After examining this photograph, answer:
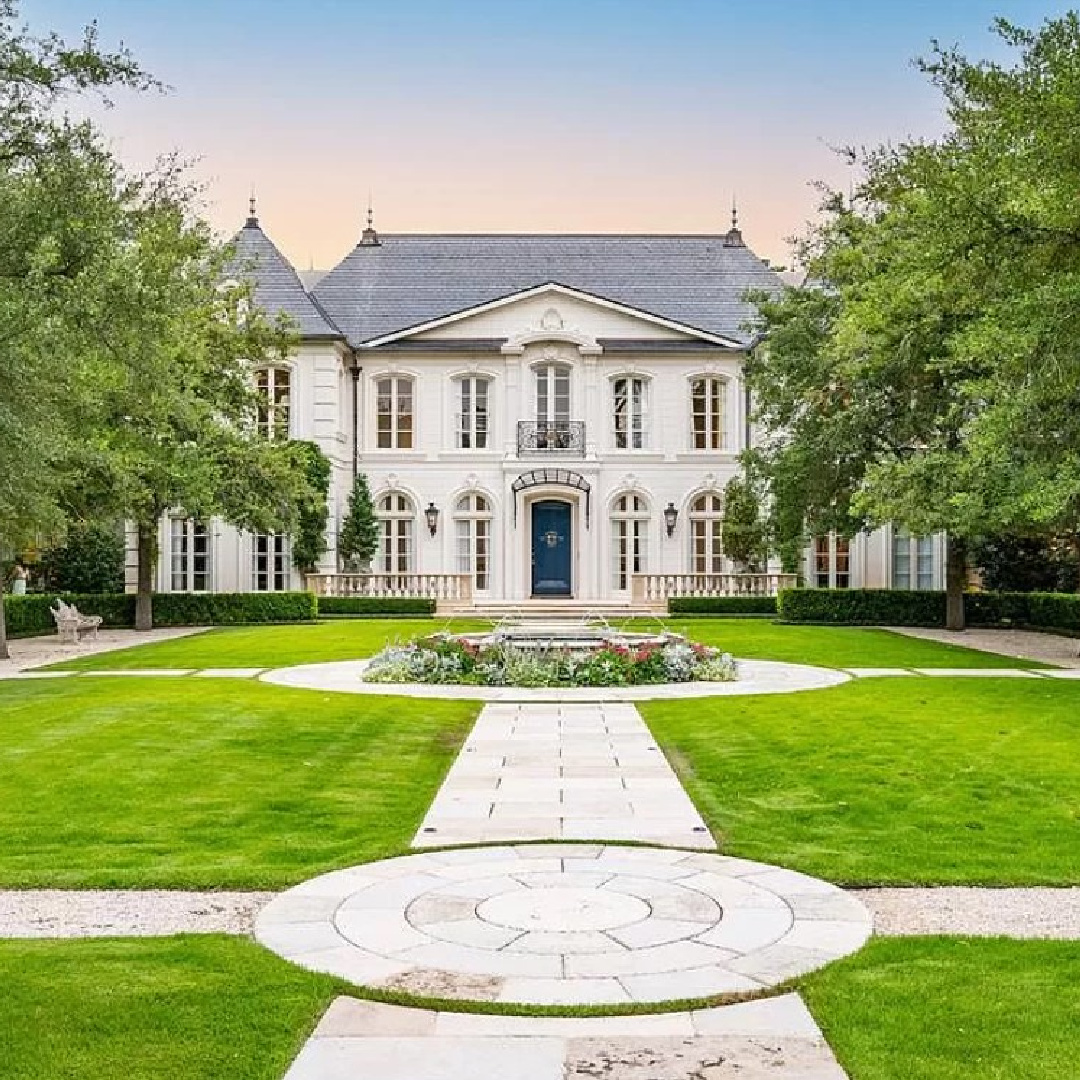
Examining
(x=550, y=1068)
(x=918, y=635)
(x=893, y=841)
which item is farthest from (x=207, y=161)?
(x=550, y=1068)

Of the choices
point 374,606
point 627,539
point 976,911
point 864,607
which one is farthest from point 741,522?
point 976,911

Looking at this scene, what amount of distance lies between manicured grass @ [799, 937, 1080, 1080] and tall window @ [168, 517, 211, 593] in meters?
31.9

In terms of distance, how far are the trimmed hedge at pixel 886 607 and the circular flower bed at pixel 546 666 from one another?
14325 millimetres

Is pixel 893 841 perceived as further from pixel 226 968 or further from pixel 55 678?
pixel 55 678

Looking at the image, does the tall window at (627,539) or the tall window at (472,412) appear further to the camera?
the tall window at (472,412)

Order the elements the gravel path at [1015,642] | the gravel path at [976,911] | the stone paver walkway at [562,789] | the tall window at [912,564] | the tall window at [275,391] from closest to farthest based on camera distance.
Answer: the gravel path at [976,911] → the stone paver walkway at [562,789] → the gravel path at [1015,642] → the tall window at [275,391] → the tall window at [912,564]

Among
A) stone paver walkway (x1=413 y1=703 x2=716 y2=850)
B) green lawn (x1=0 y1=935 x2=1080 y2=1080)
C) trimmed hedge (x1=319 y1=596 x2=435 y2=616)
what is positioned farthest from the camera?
trimmed hedge (x1=319 y1=596 x2=435 y2=616)

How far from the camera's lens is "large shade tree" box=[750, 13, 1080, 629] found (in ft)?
41.2

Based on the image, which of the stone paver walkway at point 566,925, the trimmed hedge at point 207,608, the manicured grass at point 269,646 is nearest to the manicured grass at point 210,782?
the stone paver walkway at point 566,925

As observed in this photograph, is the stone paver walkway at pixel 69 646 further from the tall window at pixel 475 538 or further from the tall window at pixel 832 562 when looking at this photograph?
the tall window at pixel 832 562

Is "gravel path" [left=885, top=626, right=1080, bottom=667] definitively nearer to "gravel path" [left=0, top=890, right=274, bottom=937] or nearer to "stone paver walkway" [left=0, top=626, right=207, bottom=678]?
"stone paver walkway" [left=0, top=626, right=207, bottom=678]

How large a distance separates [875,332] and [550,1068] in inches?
788

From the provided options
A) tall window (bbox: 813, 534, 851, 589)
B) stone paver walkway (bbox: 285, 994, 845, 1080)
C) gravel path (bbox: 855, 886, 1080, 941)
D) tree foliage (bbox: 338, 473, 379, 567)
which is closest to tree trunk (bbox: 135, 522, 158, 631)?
tree foliage (bbox: 338, 473, 379, 567)

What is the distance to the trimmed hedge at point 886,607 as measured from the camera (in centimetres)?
3225
